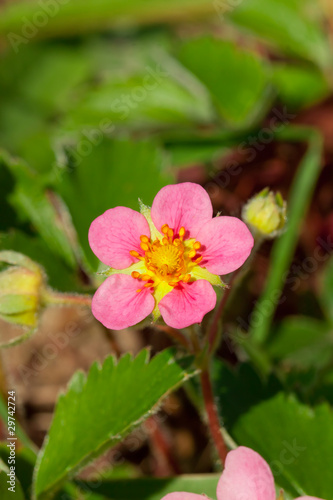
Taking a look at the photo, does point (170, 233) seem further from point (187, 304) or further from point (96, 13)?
point (96, 13)

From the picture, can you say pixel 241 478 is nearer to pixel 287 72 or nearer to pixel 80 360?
pixel 80 360

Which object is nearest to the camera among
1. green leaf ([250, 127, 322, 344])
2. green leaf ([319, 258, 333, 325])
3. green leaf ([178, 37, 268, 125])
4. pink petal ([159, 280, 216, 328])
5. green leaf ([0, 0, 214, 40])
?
pink petal ([159, 280, 216, 328])

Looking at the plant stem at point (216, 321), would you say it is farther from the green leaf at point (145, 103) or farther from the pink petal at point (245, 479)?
the green leaf at point (145, 103)

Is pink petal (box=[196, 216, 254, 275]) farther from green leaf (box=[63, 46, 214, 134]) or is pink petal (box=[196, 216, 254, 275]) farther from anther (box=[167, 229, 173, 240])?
green leaf (box=[63, 46, 214, 134])

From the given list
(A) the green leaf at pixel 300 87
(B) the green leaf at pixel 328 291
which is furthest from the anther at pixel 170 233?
(A) the green leaf at pixel 300 87

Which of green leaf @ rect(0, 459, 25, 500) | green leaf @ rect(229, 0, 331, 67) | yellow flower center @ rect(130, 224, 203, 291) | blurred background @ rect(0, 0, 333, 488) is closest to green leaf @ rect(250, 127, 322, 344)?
blurred background @ rect(0, 0, 333, 488)

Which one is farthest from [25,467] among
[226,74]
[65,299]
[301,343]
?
[226,74]
